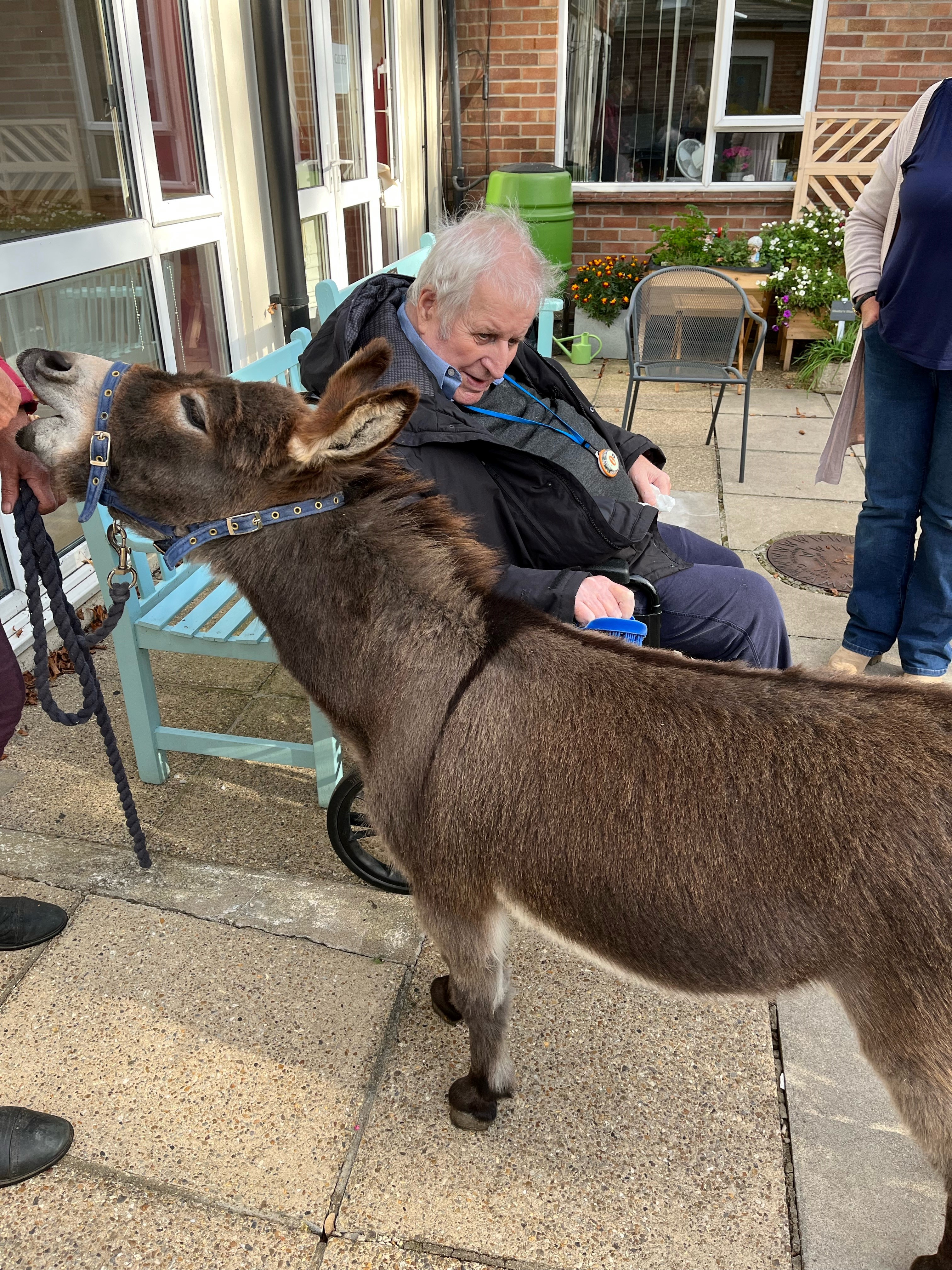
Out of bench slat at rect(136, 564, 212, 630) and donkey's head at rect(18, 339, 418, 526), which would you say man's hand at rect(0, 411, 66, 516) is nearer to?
donkey's head at rect(18, 339, 418, 526)

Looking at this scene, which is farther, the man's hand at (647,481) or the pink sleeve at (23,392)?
the man's hand at (647,481)

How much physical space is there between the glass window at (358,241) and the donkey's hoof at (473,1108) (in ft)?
20.9

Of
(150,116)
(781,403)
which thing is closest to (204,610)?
(150,116)

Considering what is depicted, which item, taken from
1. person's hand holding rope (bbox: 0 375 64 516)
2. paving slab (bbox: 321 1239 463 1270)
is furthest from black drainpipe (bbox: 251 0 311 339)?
paving slab (bbox: 321 1239 463 1270)

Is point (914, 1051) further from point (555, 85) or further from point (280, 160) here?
point (555, 85)

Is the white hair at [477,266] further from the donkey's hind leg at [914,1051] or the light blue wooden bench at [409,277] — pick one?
the donkey's hind leg at [914,1051]

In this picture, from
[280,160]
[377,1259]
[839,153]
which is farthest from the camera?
[839,153]

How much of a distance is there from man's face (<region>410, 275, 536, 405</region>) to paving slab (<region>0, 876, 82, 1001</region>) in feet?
6.48

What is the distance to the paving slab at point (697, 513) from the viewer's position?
5.34 meters

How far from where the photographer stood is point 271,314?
5605 mm

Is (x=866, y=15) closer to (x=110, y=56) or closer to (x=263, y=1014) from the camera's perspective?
(x=110, y=56)

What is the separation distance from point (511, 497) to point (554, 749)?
1083 mm

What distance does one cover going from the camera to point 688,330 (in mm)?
6094

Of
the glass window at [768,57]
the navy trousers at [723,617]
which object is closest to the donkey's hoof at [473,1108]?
the navy trousers at [723,617]
